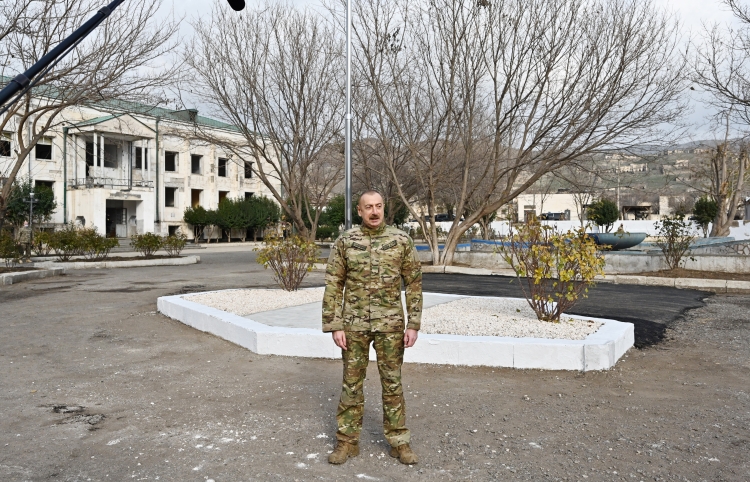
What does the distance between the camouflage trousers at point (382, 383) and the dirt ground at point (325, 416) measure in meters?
0.20

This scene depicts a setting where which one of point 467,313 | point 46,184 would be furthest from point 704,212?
point 46,184

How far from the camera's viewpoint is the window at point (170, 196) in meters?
44.9

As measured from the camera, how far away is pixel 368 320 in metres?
3.73

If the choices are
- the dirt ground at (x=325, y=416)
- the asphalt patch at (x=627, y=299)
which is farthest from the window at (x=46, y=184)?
the dirt ground at (x=325, y=416)

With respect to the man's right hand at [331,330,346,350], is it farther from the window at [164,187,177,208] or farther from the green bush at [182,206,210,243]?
the window at [164,187,177,208]

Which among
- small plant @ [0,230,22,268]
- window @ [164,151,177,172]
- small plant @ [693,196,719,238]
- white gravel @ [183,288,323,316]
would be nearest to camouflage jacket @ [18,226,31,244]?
small plant @ [0,230,22,268]

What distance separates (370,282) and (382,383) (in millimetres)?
624

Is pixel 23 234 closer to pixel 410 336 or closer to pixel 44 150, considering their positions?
pixel 44 150

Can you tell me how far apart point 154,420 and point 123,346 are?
3.12 metres

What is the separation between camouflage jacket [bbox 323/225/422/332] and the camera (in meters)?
3.73

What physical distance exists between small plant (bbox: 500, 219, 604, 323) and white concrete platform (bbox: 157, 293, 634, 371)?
61 centimetres

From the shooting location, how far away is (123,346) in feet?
24.1

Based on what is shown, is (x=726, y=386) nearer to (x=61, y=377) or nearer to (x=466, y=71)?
(x=61, y=377)

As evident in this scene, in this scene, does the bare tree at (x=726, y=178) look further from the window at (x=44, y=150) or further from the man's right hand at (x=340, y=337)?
the window at (x=44, y=150)
